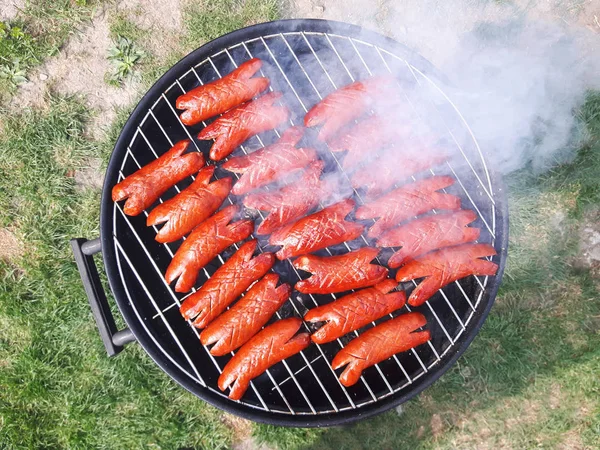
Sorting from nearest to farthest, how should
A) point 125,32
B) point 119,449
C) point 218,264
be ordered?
1. point 218,264
2. point 119,449
3. point 125,32

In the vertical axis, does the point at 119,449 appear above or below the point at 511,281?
above

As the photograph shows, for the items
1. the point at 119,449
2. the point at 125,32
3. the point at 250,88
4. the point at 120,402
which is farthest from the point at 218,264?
the point at 125,32

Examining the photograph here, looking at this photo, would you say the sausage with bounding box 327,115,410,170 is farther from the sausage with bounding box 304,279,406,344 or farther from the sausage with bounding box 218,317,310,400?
the sausage with bounding box 218,317,310,400

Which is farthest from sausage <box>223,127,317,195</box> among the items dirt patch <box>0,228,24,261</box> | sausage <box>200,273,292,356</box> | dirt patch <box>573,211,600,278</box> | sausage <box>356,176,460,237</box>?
dirt patch <box>573,211,600,278</box>

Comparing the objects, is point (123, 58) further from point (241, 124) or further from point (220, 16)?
point (241, 124)

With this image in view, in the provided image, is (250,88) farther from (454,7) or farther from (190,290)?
(454,7)

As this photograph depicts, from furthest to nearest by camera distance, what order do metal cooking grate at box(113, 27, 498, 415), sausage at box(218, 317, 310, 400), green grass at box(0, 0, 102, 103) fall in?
green grass at box(0, 0, 102, 103), metal cooking grate at box(113, 27, 498, 415), sausage at box(218, 317, 310, 400)

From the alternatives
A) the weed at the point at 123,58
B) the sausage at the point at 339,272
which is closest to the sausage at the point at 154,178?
the sausage at the point at 339,272
